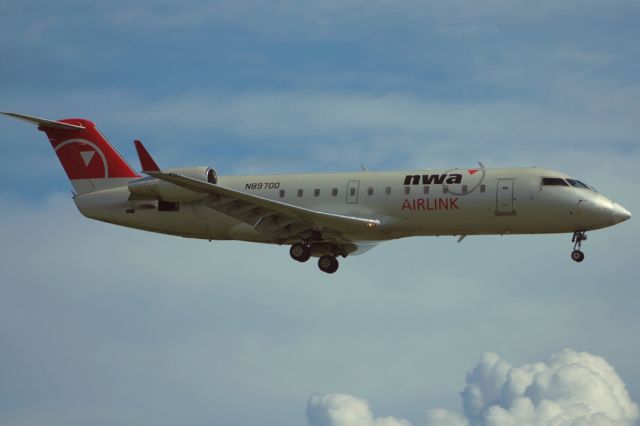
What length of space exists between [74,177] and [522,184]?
19996 millimetres

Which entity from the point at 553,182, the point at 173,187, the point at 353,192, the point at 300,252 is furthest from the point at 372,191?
the point at 173,187

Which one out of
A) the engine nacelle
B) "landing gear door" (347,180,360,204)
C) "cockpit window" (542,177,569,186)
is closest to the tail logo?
the engine nacelle

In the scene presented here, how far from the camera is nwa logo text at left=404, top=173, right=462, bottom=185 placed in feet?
167

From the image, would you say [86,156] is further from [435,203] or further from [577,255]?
[577,255]

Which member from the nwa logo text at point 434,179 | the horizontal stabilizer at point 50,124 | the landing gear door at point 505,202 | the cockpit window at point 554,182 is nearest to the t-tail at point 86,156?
the horizontal stabilizer at point 50,124

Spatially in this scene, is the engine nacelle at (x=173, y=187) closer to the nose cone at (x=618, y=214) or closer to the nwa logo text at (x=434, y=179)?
the nwa logo text at (x=434, y=179)

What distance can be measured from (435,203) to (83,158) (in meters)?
16.6

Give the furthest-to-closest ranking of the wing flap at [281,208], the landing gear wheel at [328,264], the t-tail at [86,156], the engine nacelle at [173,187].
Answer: the t-tail at [86,156] → the landing gear wheel at [328,264] → the engine nacelle at [173,187] → the wing flap at [281,208]

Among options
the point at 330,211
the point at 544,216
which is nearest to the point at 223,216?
the point at 330,211

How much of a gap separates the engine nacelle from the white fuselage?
0.78 meters

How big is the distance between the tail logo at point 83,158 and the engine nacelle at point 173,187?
3399 millimetres

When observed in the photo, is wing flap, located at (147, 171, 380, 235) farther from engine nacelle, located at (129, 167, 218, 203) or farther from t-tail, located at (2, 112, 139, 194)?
t-tail, located at (2, 112, 139, 194)

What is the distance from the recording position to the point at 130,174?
57531 mm

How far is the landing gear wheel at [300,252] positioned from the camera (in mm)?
53344
